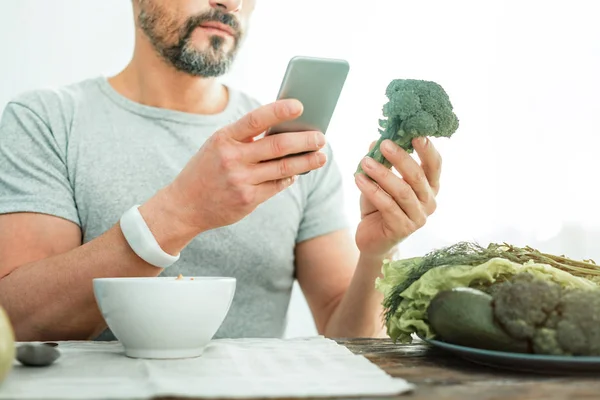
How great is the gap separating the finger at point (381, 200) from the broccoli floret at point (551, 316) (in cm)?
49

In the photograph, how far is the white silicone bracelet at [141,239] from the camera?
1.32 m

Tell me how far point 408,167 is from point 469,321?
0.47 m

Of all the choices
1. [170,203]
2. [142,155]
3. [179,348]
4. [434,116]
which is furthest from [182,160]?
[179,348]

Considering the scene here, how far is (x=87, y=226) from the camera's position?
6.03ft

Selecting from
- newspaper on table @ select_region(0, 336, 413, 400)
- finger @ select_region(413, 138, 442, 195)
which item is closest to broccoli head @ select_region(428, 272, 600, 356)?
newspaper on table @ select_region(0, 336, 413, 400)

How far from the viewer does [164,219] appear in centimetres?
131

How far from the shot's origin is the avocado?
0.94 m

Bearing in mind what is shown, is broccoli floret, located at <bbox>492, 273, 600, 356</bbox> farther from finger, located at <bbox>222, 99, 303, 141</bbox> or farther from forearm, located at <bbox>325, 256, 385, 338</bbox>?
forearm, located at <bbox>325, 256, 385, 338</bbox>

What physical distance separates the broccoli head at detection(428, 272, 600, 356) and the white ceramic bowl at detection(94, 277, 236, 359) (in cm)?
36

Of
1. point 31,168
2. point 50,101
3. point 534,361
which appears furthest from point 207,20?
point 534,361

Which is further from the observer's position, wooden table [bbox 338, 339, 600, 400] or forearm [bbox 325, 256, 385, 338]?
forearm [bbox 325, 256, 385, 338]

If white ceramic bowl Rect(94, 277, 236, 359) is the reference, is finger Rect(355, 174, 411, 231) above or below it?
above

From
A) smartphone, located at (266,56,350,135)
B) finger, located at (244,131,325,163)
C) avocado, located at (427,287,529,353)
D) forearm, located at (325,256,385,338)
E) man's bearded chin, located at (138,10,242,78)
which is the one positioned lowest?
forearm, located at (325,256,385,338)

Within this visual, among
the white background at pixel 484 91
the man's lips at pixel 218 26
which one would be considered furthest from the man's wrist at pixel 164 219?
the white background at pixel 484 91
